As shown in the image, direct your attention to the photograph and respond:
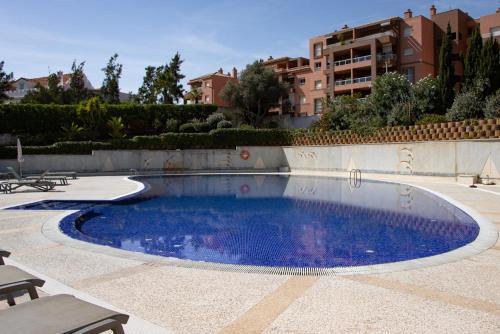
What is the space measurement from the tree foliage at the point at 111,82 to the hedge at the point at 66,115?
1814cm

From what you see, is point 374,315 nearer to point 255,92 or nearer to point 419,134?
point 419,134

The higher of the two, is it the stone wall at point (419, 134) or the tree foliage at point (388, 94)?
the tree foliage at point (388, 94)

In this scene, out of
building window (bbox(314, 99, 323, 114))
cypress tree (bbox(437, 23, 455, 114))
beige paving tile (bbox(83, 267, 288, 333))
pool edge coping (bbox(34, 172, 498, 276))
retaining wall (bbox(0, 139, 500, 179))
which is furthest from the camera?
building window (bbox(314, 99, 323, 114))

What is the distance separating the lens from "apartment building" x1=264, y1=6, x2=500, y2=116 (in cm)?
4194

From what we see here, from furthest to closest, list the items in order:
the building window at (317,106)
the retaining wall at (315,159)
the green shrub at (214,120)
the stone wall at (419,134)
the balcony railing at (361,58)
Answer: the building window at (317,106)
the balcony railing at (361,58)
the green shrub at (214,120)
the retaining wall at (315,159)
the stone wall at (419,134)

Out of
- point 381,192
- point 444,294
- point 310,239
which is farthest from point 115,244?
point 381,192

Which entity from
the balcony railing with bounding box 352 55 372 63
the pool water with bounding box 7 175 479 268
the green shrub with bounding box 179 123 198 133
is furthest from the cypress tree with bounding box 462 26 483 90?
the green shrub with bounding box 179 123 198 133

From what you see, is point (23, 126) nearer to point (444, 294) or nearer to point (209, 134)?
point (209, 134)

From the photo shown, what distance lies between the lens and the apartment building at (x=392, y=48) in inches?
1651

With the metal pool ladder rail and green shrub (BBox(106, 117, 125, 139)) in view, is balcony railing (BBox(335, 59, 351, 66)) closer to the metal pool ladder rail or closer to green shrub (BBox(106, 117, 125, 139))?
the metal pool ladder rail

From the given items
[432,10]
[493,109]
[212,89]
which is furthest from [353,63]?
[493,109]

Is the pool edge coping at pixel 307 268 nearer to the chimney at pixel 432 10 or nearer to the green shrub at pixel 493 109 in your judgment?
the green shrub at pixel 493 109

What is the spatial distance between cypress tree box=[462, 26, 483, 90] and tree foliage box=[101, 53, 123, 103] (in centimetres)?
4111

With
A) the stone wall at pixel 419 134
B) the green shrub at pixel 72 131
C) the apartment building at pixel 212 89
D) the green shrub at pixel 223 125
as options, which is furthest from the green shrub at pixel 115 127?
the apartment building at pixel 212 89
